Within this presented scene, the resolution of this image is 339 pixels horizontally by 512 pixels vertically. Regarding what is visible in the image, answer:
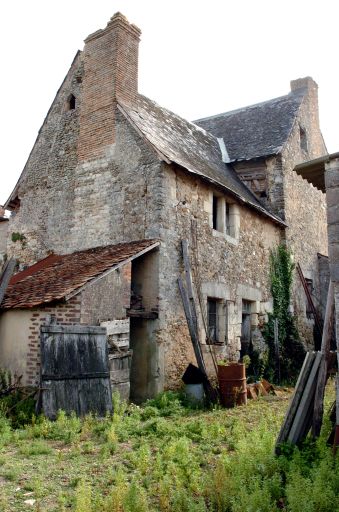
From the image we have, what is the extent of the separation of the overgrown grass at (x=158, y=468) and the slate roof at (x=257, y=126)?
10.4 m

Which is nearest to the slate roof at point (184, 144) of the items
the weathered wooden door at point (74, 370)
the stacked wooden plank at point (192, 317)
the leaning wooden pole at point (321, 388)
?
the stacked wooden plank at point (192, 317)

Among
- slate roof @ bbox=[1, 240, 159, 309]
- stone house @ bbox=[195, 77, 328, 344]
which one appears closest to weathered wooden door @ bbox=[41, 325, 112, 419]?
slate roof @ bbox=[1, 240, 159, 309]

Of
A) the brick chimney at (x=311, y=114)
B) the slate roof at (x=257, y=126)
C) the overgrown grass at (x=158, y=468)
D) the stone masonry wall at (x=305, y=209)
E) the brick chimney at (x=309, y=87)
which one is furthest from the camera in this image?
the brick chimney at (x=309, y=87)

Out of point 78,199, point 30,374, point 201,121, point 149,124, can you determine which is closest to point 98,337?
point 30,374

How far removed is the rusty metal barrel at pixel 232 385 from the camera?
942 cm

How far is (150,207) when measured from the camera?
10391 mm

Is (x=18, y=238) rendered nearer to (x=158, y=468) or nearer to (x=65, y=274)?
(x=65, y=274)

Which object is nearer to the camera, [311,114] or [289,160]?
[289,160]

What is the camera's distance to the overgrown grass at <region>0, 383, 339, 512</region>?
13.3 ft

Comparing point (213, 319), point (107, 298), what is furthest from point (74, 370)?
point (213, 319)

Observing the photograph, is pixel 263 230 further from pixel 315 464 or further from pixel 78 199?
pixel 315 464

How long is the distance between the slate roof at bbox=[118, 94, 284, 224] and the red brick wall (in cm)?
386

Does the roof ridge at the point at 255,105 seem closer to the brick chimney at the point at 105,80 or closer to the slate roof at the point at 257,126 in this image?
the slate roof at the point at 257,126

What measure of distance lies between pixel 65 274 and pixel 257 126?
1072cm
